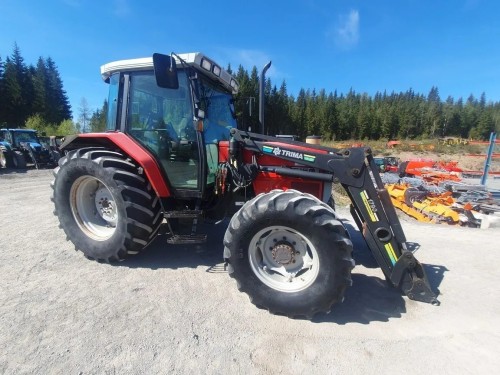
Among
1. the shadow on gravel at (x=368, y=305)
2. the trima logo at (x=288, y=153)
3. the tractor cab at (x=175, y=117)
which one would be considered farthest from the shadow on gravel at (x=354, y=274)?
the trima logo at (x=288, y=153)

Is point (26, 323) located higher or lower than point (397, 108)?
lower

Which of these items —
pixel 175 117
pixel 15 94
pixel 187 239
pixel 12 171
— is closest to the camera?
pixel 187 239

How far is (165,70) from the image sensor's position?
3.00m

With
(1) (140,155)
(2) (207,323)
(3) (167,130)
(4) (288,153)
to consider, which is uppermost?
(3) (167,130)

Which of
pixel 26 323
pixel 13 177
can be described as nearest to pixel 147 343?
pixel 26 323

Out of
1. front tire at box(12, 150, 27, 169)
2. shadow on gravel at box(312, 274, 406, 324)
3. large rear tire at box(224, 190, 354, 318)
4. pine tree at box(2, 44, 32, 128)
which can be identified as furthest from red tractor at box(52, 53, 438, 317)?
pine tree at box(2, 44, 32, 128)

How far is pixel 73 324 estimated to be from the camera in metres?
2.51

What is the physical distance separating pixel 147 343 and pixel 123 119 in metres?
2.72

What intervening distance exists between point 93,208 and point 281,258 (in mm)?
2823

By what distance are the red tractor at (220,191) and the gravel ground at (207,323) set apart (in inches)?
10.0

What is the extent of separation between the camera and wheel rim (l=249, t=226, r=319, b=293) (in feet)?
9.36

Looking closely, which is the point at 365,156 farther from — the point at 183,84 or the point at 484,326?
the point at 183,84

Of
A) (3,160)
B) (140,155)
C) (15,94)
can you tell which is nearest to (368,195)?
(140,155)

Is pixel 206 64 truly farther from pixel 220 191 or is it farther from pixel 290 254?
pixel 290 254
